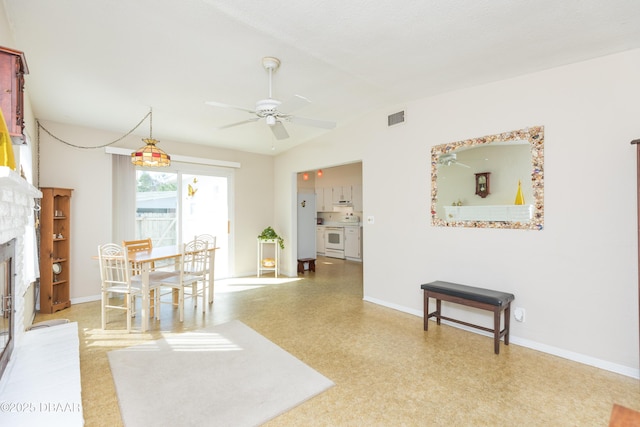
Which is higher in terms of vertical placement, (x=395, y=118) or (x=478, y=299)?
(x=395, y=118)

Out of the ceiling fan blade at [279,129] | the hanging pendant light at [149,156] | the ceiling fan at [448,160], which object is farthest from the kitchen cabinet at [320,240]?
the hanging pendant light at [149,156]

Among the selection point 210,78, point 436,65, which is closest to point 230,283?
point 210,78

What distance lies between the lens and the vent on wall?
3.92 m

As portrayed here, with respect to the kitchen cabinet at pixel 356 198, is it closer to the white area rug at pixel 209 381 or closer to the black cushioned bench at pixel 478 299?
the black cushioned bench at pixel 478 299

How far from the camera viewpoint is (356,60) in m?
2.71

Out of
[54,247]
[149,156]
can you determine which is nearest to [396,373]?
[149,156]

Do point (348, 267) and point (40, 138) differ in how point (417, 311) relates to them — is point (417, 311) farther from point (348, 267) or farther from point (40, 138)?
point (40, 138)

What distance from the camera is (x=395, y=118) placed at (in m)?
3.99

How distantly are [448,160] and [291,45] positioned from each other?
2.16m

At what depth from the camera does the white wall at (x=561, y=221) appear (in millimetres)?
2449

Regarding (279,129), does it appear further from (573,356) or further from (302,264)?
(302,264)

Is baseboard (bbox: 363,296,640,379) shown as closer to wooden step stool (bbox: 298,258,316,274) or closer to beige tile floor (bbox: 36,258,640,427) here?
beige tile floor (bbox: 36,258,640,427)

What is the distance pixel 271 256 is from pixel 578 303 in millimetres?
5075

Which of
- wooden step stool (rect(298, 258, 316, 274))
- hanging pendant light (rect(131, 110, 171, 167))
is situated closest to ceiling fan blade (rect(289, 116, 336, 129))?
hanging pendant light (rect(131, 110, 171, 167))
